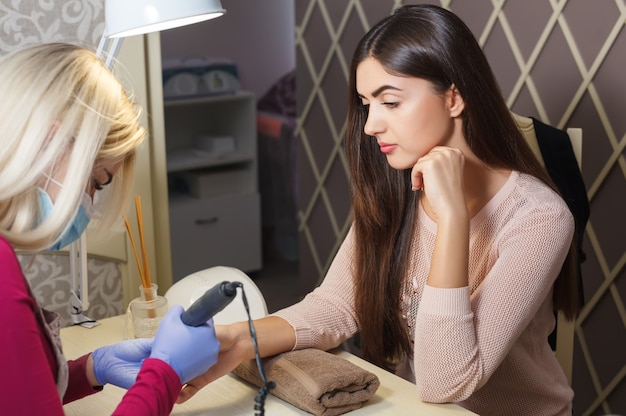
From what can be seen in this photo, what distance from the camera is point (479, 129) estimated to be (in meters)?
1.26

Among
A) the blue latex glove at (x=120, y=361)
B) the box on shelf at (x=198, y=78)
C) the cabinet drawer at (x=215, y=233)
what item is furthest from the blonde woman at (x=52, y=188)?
the box on shelf at (x=198, y=78)

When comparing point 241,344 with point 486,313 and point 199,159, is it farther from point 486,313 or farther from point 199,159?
point 199,159

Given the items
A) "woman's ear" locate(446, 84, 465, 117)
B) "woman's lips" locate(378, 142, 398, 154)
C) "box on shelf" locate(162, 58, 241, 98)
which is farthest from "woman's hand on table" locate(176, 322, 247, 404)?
"box on shelf" locate(162, 58, 241, 98)

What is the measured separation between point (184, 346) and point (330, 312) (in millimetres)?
357

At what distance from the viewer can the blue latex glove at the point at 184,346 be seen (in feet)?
3.31

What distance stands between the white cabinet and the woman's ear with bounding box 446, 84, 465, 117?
2062mm

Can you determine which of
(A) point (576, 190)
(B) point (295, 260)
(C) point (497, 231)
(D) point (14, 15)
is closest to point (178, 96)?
(B) point (295, 260)

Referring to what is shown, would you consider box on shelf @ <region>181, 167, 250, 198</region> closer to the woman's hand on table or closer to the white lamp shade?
the white lamp shade

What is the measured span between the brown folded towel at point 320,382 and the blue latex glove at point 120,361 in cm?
15

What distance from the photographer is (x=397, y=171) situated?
4.59 feet

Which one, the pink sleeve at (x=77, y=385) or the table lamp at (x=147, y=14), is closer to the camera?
the pink sleeve at (x=77, y=385)

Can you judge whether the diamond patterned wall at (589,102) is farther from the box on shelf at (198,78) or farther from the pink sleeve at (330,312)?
the box on shelf at (198,78)

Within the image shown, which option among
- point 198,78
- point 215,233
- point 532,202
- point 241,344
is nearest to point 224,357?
point 241,344

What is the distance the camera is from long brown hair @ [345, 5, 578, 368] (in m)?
1.22
